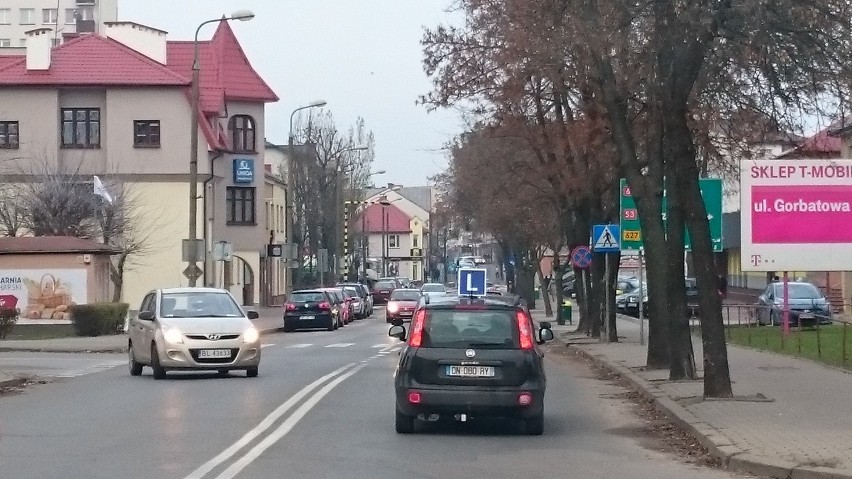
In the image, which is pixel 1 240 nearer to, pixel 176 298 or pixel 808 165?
pixel 176 298

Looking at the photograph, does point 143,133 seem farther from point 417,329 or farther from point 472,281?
point 417,329

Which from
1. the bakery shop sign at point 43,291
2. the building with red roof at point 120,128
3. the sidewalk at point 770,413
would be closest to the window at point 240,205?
the building with red roof at point 120,128

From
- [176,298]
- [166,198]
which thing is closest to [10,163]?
[166,198]

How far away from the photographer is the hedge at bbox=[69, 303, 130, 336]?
38156 millimetres

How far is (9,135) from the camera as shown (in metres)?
57.0

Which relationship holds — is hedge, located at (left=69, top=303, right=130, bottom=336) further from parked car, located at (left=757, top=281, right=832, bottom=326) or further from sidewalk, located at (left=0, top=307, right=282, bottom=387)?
parked car, located at (left=757, top=281, right=832, bottom=326)

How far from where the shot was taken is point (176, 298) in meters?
23.3

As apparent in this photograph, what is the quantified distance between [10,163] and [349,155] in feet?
126

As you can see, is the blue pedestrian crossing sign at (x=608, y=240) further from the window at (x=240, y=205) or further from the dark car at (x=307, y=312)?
the window at (x=240, y=205)

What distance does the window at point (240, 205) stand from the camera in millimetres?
64375

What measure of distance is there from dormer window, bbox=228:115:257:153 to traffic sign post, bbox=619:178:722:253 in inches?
1499

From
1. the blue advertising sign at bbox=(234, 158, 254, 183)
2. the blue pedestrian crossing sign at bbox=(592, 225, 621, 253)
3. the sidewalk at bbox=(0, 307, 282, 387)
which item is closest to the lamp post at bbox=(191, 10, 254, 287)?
the sidewalk at bbox=(0, 307, 282, 387)

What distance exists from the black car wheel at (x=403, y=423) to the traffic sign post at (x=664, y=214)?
379 inches

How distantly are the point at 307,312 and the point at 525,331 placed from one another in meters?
35.0
